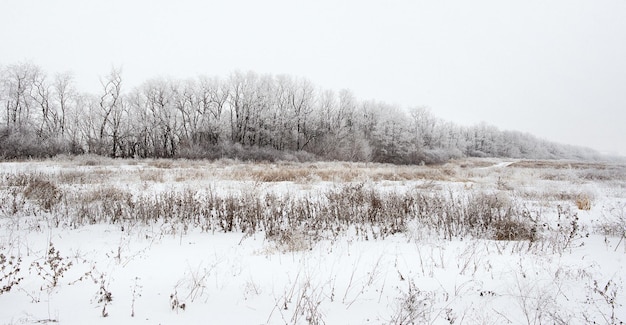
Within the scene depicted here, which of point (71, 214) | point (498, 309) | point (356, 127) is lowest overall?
point (498, 309)

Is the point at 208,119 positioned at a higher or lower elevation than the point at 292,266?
higher

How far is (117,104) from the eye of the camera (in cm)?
4428

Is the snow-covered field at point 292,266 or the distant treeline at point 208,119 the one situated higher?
the distant treeline at point 208,119

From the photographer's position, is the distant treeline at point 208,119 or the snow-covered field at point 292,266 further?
the distant treeline at point 208,119

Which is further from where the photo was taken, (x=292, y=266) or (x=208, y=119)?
(x=208, y=119)

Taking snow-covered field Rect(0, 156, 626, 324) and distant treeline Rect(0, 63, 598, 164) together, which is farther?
distant treeline Rect(0, 63, 598, 164)

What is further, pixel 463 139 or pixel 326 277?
pixel 463 139

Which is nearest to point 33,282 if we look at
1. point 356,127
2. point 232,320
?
point 232,320

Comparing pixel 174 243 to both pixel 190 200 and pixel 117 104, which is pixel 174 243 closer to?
pixel 190 200

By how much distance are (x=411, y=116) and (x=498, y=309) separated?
7907cm

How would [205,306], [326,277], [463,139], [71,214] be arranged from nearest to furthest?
[205,306], [326,277], [71,214], [463,139]

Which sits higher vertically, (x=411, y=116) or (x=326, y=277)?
(x=411, y=116)

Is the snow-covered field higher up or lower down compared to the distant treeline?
lower down

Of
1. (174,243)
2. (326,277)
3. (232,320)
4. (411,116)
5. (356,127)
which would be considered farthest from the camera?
(411,116)
